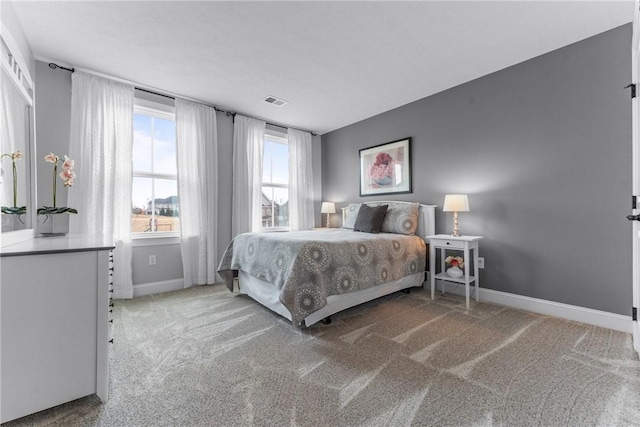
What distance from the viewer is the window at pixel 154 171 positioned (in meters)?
3.35

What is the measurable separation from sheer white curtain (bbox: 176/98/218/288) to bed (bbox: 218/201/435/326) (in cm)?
60

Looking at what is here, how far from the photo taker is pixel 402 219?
3354mm

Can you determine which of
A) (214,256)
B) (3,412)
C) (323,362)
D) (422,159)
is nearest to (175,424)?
(3,412)

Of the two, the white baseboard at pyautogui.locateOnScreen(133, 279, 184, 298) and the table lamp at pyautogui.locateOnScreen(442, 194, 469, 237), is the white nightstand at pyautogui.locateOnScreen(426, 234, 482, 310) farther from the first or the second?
the white baseboard at pyautogui.locateOnScreen(133, 279, 184, 298)

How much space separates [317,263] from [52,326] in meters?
1.58

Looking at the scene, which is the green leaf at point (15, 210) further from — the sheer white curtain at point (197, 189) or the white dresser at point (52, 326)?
the sheer white curtain at point (197, 189)

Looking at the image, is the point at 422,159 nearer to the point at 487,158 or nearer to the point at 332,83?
the point at 487,158

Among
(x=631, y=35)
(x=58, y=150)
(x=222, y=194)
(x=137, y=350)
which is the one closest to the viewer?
(x=137, y=350)

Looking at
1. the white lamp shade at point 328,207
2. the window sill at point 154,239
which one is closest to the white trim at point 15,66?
the window sill at point 154,239

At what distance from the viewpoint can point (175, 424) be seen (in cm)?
123

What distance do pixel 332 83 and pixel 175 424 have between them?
3.28 metres

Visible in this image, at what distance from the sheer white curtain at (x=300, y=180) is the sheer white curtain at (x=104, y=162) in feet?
7.74

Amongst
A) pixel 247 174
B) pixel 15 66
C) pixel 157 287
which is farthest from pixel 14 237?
pixel 247 174

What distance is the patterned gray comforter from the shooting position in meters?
2.15
